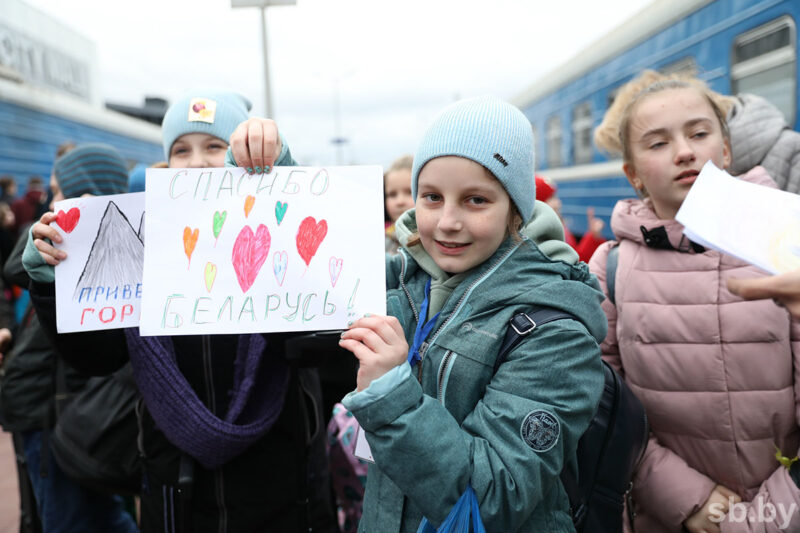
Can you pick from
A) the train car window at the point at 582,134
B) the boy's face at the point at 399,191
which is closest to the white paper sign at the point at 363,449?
the boy's face at the point at 399,191

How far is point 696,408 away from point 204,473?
1466 mm

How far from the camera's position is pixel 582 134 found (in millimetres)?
7418

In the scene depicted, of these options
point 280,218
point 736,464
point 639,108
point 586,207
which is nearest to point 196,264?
point 280,218

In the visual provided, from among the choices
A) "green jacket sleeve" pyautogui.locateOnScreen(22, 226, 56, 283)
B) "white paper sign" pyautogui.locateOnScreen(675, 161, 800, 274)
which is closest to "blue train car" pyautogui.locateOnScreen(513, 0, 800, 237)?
"white paper sign" pyautogui.locateOnScreen(675, 161, 800, 274)

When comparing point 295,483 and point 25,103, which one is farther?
point 25,103

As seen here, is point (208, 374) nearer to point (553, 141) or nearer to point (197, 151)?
point (197, 151)

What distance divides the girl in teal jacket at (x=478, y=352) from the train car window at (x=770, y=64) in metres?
3.28

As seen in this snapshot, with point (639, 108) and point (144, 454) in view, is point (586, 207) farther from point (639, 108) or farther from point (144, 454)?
point (144, 454)

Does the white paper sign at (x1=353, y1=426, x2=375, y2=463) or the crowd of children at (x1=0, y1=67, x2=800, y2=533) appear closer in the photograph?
the crowd of children at (x1=0, y1=67, x2=800, y2=533)

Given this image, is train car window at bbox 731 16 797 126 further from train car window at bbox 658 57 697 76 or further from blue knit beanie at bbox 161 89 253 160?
blue knit beanie at bbox 161 89 253 160

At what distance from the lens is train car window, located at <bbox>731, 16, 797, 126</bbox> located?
147 inches

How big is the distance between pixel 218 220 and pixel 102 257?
0.37 m

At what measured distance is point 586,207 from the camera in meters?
7.28

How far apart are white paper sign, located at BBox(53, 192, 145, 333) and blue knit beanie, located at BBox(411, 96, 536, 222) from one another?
2.61 feet
